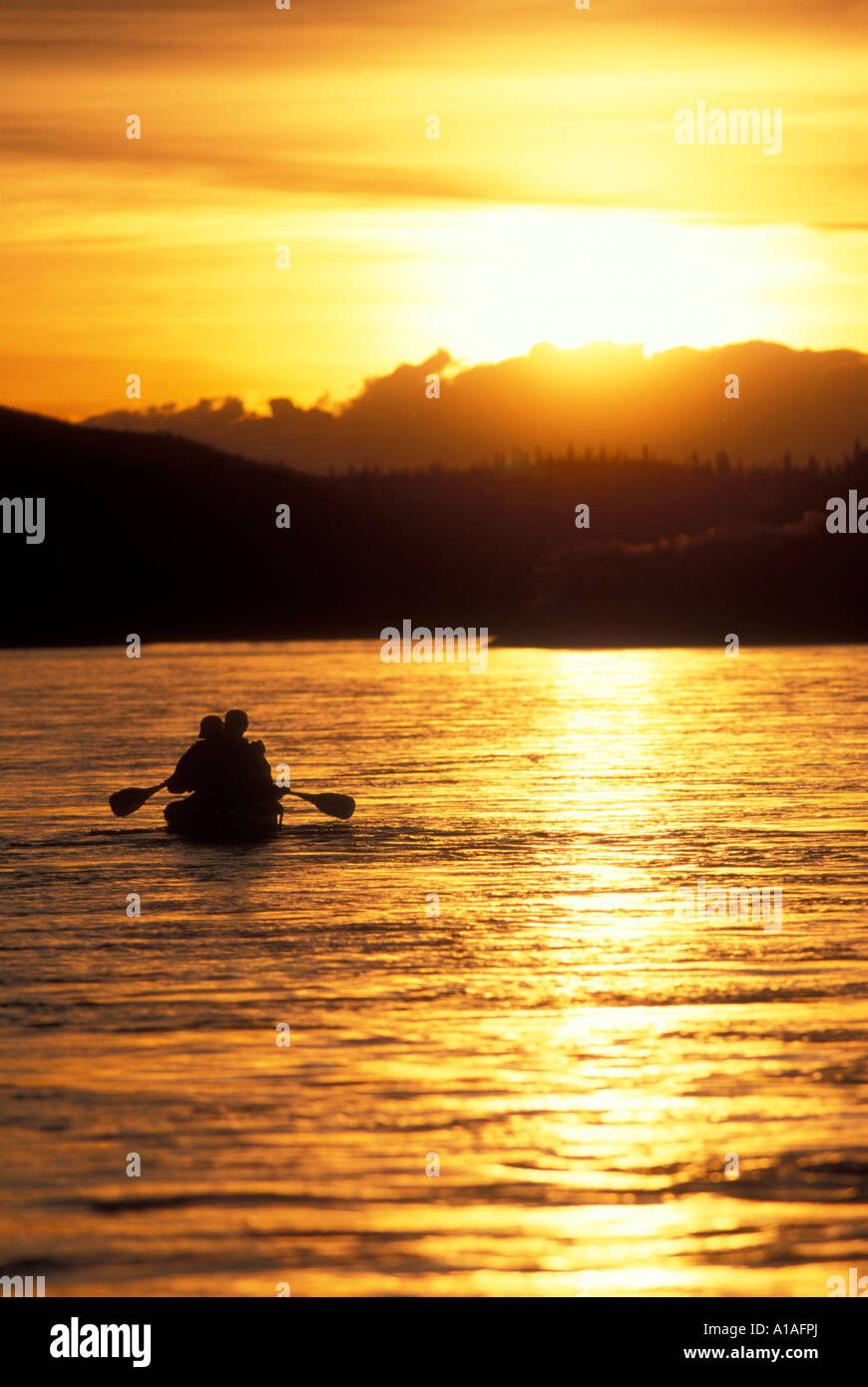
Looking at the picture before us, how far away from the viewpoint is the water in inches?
419

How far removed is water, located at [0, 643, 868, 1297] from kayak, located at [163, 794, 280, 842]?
0.39 metres

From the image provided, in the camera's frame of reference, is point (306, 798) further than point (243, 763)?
Yes

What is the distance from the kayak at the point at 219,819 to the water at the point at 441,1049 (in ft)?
1.29

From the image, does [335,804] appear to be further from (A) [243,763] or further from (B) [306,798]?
(A) [243,763]

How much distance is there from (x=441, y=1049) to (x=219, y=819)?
44.9ft

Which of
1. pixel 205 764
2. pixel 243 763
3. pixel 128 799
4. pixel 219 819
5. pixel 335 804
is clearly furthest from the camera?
pixel 335 804

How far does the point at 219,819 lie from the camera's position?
28094 millimetres

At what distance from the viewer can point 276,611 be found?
180 metres

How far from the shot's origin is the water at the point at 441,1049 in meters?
10.6

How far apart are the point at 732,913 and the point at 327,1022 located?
6.88 meters

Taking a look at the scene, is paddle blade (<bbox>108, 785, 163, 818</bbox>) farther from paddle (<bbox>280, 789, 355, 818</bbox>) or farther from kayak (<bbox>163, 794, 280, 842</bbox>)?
paddle (<bbox>280, 789, 355, 818</bbox>)

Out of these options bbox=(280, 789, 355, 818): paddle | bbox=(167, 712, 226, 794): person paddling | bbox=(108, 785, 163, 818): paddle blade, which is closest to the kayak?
bbox=(167, 712, 226, 794): person paddling

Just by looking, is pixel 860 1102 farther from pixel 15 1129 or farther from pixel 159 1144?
pixel 15 1129

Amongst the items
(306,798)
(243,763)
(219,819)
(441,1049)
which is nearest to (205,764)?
(243,763)
